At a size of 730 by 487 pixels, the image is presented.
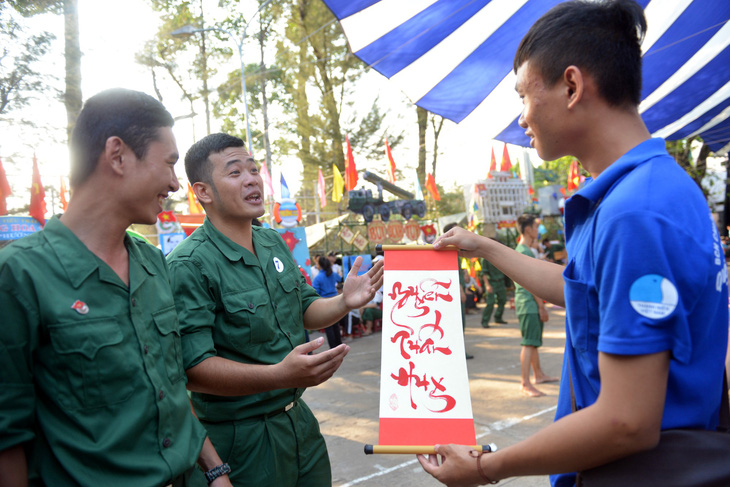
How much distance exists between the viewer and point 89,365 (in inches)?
54.5

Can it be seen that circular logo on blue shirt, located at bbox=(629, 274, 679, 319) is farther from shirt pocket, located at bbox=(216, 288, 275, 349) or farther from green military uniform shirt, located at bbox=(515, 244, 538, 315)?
green military uniform shirt, located at bbox=(515, 244, 538, 315)

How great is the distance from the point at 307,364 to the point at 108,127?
0.97 metres

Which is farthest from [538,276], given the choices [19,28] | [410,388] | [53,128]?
[53,128]

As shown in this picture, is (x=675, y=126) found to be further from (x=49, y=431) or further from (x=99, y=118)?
(x=49, y=431)

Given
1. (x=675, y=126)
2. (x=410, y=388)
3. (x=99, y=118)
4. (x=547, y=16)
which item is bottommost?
(x=410, y=388)

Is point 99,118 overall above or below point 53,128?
below

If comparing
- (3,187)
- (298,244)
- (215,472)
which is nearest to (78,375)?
(215,472)

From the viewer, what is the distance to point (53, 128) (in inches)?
311

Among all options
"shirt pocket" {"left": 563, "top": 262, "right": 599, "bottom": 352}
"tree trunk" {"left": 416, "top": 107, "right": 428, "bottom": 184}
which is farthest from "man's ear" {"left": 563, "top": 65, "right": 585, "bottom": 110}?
"tree trunk" {"left": 416, "top": 107, "right": 428, "bottom": 184}

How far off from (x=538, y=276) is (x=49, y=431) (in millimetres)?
1533

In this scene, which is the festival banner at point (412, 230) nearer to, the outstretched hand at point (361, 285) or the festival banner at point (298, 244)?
the festival banner at point (298, 244)

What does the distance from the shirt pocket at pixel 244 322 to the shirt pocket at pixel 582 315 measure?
128cm

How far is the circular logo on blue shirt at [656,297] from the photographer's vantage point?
999 millimetres

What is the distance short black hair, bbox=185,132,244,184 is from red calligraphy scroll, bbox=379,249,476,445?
2.97 feet
